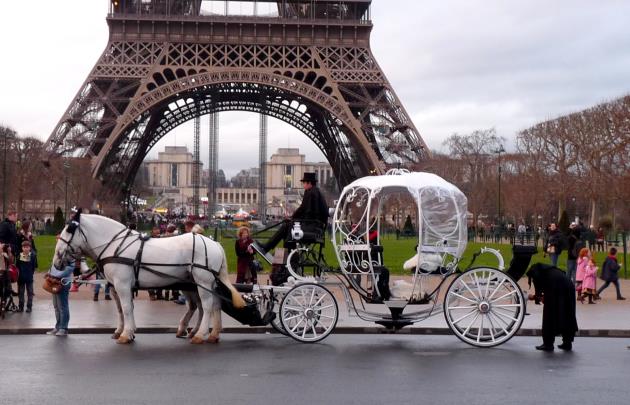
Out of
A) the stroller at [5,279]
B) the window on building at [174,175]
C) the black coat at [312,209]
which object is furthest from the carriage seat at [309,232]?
the window on building at [174,175]

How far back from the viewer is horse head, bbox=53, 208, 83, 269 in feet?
43.1

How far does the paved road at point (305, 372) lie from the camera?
9.38 m

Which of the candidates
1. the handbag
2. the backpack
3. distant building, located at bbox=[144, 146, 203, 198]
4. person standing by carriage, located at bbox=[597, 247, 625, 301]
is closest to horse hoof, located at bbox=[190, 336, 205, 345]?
the handbag

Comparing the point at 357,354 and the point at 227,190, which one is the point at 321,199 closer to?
the point at 357,354

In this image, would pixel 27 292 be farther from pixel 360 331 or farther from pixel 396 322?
pixel 396 322

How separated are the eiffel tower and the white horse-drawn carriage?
38.4 m

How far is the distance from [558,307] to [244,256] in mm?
6352

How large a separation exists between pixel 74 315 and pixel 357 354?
22.1 ft

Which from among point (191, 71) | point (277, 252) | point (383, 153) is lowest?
point (277, 252)

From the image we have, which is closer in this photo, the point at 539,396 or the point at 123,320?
the point at 539,396

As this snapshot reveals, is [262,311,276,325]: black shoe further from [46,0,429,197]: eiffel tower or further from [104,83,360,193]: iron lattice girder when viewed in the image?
[104,83,360,193]: iron lattice girder

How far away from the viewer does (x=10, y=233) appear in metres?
17.4

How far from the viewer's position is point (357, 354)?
40.6 feet

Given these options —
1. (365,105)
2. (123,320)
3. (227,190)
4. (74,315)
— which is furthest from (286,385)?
(227,190)
